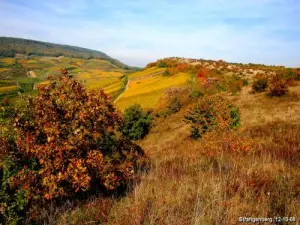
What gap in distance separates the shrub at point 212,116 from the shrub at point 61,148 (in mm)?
18621

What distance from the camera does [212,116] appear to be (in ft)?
81.0

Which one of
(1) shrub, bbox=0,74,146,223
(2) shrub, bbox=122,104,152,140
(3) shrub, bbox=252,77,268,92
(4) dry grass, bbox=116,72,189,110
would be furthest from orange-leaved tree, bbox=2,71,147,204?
(4) dry grass, bbox=116,72,189,110

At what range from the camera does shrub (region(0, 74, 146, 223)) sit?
15.9 ft

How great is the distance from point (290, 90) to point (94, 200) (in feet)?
112

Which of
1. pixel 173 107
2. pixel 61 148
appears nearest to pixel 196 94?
pixel 173 107

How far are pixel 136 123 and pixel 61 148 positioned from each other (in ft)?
103

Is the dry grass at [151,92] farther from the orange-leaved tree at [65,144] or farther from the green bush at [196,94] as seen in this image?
the orange-leaved tree at [65,144]

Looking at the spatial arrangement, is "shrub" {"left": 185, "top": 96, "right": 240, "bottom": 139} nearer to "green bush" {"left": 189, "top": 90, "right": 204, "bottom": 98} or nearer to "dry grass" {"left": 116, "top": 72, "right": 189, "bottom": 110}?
"green bush" {"left": 189, "top": 90, "right": 204, "bottom": 98}

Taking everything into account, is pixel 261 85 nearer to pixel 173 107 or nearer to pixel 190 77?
pixel 173 107

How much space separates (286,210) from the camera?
160 inches

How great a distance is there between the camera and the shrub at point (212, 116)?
940 inches

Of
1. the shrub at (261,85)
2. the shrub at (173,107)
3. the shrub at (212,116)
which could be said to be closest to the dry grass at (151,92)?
the shrub at (173,107)

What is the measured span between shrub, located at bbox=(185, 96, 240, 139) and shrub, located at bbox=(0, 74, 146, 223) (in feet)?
61.1

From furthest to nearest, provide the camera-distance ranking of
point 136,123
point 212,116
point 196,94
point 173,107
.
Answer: point 196,94 → point 173,107 → point 136,123 → point 212,116
